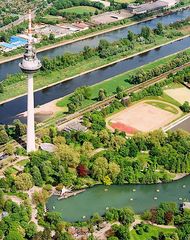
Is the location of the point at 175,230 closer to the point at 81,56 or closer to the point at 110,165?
the point at 110,165

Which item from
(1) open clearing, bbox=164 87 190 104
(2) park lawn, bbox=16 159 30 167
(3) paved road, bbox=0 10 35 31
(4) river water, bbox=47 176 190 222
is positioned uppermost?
(3) paved road, bbox=0 10 35 31

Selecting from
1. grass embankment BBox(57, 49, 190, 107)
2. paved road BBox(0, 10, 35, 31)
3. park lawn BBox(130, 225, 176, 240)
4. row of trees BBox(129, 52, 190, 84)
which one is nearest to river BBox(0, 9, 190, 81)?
grass embankment BBox(57, 49, 190, 107)

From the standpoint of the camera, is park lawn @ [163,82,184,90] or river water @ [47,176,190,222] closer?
river water @ [47,176,190,222]

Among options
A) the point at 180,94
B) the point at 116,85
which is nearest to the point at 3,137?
the point at 116,85

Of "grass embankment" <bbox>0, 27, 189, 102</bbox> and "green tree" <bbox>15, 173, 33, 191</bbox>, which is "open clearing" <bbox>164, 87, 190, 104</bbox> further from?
"green tree" <bbox>15, 173, 33, 191</bbox>

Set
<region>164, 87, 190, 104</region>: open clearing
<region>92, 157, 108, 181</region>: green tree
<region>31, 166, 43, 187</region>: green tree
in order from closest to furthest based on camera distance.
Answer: <region>31, 166, 43, 187</region>: green tree
<region>92, 157, 108, 181</region>: green tree
<region>164, 87, 190, 104</region>: open clearing

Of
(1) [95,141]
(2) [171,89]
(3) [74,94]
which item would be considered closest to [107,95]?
(3) [74,94]

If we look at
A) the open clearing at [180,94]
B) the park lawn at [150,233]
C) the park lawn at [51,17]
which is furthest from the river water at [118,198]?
the park lawn at [51,17]
